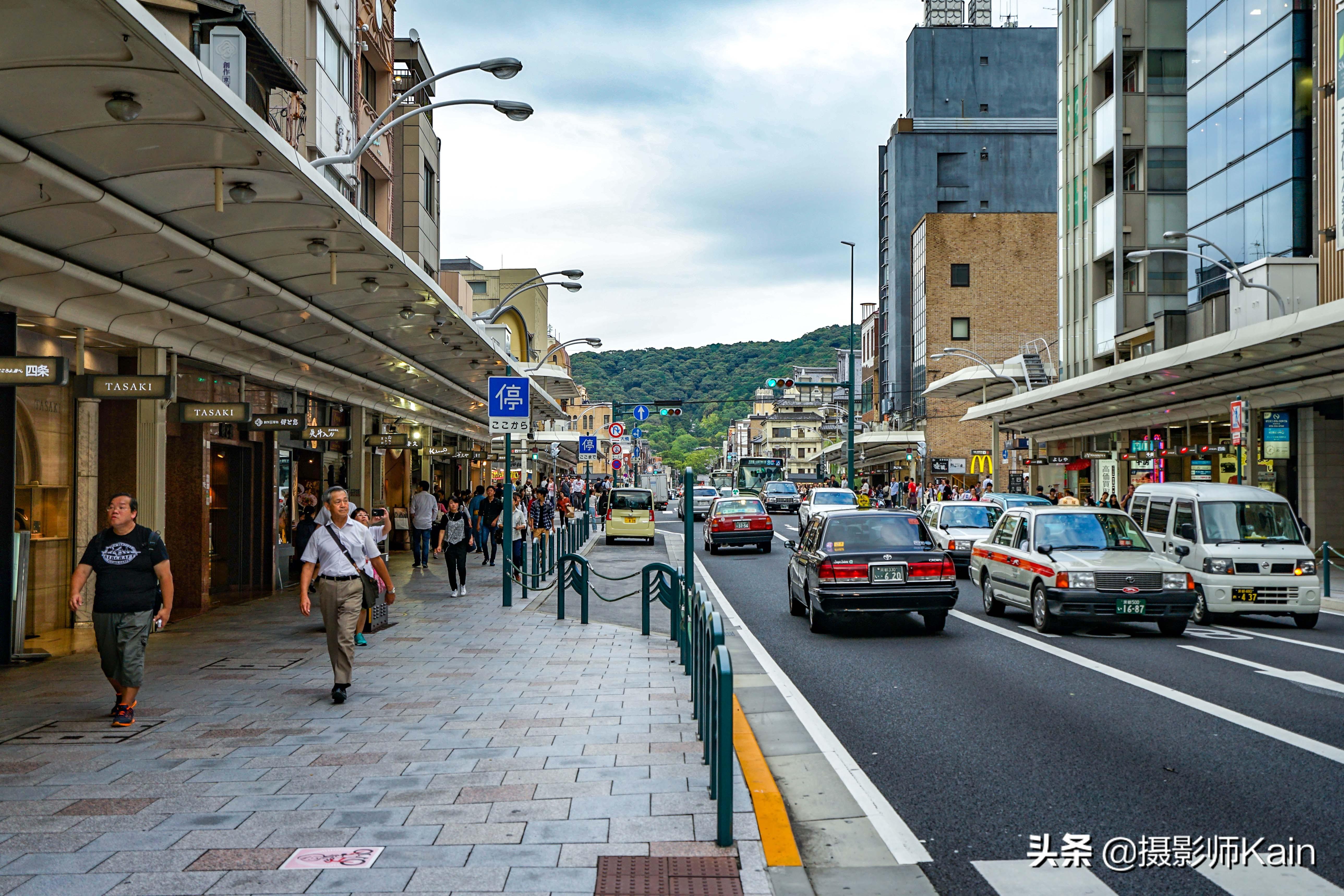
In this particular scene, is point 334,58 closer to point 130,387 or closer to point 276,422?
point 276,422

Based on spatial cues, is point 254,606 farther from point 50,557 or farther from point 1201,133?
point 1201,133

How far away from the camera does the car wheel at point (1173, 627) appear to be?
13.8 metres

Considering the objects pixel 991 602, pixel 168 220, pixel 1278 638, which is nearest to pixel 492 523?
pixel 991 602

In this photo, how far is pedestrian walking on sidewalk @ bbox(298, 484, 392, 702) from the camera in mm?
9492

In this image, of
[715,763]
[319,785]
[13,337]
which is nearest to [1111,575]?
[715,763]

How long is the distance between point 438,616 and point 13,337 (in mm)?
6809

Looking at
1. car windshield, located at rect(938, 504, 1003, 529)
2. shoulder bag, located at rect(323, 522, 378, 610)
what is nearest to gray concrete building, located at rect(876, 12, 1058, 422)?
car windshield, located at rect(938, 504, 1003, 529)

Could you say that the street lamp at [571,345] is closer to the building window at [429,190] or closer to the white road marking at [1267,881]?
the building window at [429,190]

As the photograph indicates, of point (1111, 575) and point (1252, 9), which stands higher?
point (1252, 9)

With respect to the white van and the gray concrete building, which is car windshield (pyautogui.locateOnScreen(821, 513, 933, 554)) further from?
the gray concrete building

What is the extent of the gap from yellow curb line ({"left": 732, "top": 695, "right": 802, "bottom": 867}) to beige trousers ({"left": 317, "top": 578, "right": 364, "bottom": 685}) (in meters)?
3.43

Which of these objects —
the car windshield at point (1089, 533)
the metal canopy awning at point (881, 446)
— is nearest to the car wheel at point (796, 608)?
the car windshield at point (1089, 533)

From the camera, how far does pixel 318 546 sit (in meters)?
9.83

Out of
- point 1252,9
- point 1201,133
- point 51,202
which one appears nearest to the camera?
point 51,202
